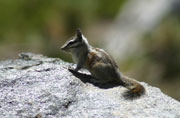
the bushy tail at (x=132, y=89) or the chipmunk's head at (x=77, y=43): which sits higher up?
the chipmunk's head at (x=77, y=43)

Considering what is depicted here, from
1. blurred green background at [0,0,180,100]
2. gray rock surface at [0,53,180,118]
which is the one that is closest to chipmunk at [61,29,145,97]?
gray rock surface at [0,53,180,118]

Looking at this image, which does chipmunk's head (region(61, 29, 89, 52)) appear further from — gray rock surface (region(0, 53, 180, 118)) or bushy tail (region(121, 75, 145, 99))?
bushy tail (region(121, 75, 145, 99))

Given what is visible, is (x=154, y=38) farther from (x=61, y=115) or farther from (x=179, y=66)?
(x=61, y=115)

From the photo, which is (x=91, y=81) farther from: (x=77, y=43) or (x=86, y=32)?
(x=86, y=32)

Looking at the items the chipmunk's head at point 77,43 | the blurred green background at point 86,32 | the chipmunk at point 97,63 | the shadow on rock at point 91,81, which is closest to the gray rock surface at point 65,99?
the shadow on rock at point 91,81

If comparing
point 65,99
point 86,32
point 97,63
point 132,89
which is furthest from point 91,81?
point 86,32

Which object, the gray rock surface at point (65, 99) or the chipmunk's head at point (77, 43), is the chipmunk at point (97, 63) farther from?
the gray rock surface at point (65, 99)

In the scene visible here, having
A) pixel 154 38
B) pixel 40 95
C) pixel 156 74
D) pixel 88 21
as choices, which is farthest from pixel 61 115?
pixel 88 21
